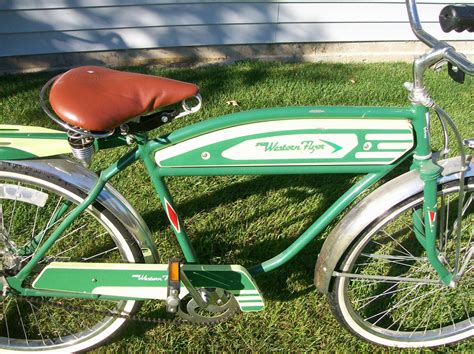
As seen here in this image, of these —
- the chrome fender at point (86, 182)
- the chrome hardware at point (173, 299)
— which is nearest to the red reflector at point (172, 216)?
the chrome fender at point (86, 182)

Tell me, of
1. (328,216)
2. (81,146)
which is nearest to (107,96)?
(81,146)

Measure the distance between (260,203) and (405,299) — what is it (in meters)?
0.95

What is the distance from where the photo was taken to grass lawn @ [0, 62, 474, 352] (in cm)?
221

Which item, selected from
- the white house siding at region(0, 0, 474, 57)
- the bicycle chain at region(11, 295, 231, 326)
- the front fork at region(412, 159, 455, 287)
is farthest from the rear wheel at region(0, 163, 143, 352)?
the white house siding at region(0, 0, 474, 57)

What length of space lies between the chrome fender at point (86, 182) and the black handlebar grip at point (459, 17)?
121 cm

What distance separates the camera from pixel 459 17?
4.55 ft

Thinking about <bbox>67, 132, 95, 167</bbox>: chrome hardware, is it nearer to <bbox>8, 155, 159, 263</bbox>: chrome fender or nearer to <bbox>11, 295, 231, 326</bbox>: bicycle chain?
<bbox>8, 155, 159, 263</bbox>: chrome fender

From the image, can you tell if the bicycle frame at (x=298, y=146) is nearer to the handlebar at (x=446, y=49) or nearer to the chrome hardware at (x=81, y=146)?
the chrome hardware at (x=81, y=146)

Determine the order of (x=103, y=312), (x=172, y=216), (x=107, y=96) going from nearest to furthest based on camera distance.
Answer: (x=107, y=96) < (x=172, y=216) < (x=103, y=312)

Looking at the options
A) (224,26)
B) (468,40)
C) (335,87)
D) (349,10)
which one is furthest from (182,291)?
(468,40)

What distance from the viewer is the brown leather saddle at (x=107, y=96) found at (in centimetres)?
148

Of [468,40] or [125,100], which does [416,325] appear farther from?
[468,40]

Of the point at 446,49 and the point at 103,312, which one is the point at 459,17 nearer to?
the point at 446,49

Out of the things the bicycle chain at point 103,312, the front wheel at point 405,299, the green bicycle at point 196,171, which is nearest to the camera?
the green bicycle at point 196,171
